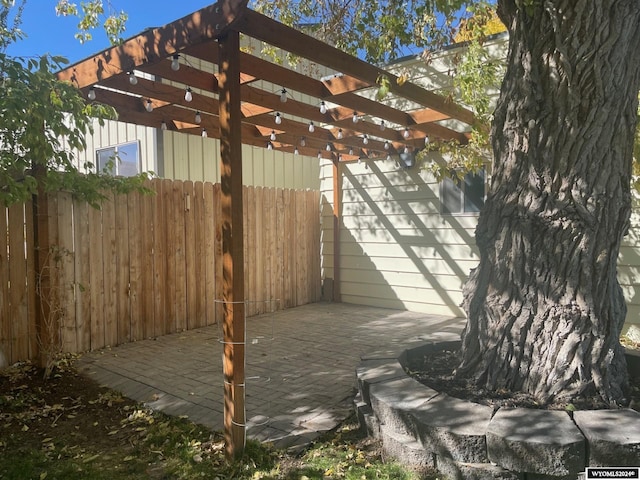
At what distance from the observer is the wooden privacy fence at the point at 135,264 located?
4.50 m

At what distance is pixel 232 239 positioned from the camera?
2875 mm

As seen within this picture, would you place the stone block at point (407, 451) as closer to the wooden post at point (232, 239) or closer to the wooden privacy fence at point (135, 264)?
the wooden post at point (232, 239)

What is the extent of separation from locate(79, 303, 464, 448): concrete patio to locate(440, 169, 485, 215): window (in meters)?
1.59

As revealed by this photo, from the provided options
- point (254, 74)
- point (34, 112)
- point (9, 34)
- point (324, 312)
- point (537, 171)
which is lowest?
point (324, 312)

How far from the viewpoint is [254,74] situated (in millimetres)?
3738

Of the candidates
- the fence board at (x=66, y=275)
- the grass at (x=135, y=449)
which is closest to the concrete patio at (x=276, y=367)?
the grass at (x=135, y=449)

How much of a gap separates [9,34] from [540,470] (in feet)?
14.9

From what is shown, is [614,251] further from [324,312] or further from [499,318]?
[324,312]

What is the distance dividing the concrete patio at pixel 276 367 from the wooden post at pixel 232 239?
1.00 feet

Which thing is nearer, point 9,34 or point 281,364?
point 9,34

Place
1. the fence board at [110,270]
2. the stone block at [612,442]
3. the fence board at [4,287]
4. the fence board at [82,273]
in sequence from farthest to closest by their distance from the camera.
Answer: the fence board at [110,270]
the fence board at [82,273]
the fence board at [4,287]
the stone block at [612,442]

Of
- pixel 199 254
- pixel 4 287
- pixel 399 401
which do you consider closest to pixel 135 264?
pixel 199 254

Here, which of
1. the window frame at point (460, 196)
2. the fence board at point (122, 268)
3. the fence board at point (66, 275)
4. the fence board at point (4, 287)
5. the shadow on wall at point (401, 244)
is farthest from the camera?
the shadow on wall at point (401, 244)

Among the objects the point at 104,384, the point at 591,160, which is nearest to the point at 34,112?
the point at 104,384
